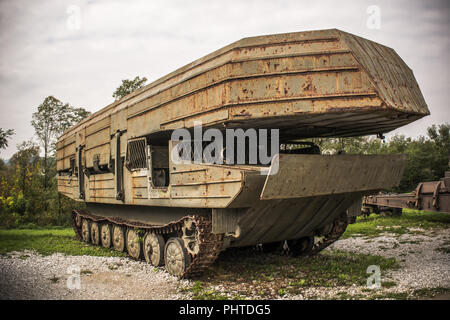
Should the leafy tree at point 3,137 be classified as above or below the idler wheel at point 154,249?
above

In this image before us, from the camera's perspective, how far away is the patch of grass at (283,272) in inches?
253

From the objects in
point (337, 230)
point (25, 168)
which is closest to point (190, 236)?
point (337, 230)

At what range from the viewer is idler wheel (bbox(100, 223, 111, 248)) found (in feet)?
35.3

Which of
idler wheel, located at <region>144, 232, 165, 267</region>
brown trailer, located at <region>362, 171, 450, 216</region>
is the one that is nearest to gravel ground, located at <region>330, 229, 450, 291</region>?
brown trailer, located at <region>362, 171, 450, 216</region>

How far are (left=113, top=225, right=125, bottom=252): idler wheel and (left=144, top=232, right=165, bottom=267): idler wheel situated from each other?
4.95ft

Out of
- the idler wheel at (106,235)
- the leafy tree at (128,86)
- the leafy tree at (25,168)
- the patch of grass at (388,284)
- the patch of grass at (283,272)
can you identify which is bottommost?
the patch of grass at (283,272)

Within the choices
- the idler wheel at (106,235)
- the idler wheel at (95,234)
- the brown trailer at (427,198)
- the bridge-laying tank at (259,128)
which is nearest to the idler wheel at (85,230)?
the idler wheel at (95,234)

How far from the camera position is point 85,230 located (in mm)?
12633

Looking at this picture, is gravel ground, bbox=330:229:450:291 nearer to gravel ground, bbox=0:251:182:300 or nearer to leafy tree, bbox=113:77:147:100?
gravel ground, bbox=0:251:182:300

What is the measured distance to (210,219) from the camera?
6.79 metres

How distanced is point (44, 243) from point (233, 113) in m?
8.11

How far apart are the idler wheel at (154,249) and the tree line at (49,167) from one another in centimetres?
699

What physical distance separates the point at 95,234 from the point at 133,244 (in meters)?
2.97

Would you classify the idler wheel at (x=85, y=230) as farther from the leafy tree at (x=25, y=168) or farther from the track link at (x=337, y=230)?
the leafy tree at (x=25, y=168)
